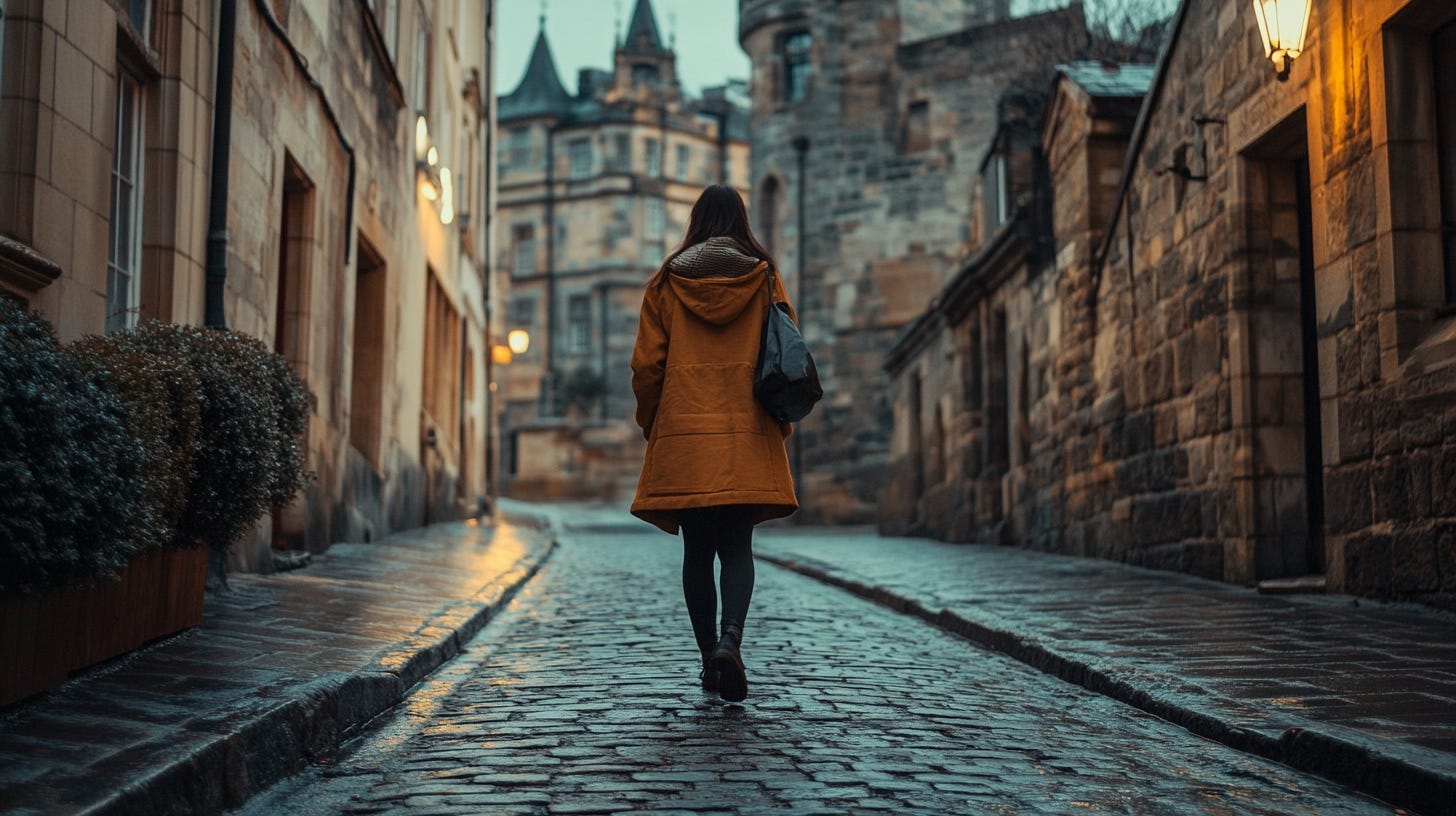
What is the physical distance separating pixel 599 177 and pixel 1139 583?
57918 millimetres

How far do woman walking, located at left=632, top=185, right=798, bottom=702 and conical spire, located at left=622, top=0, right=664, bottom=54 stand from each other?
63.3m

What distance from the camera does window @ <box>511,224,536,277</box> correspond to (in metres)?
68.1

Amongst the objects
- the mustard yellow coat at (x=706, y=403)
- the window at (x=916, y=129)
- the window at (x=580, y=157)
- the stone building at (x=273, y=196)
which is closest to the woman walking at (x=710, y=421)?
the mustard yellow coat at (x=706, y=403)

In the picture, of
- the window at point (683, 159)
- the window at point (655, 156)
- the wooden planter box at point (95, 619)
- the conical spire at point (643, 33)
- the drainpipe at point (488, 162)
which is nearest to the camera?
the wooden planter box at point (95, 619)

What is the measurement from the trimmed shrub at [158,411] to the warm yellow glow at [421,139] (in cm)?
1154

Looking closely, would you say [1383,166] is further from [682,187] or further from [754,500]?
[682,187]

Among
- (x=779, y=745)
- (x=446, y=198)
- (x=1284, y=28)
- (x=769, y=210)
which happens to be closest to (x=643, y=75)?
(x=769, y=210)

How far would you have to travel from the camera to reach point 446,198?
67.4ft

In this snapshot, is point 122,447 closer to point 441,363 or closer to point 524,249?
point 441,363

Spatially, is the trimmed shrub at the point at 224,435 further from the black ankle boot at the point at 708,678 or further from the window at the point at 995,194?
the window at the point at 995,194

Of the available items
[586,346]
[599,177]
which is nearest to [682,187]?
[599,177]

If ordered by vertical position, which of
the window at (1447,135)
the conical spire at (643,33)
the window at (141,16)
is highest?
the conical spire at (643,33)

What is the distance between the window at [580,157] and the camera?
67.3 metres

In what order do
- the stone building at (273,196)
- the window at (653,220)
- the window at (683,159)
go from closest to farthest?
the stone building at (273,196)
the window at (653,220)
the window at (683,159)
